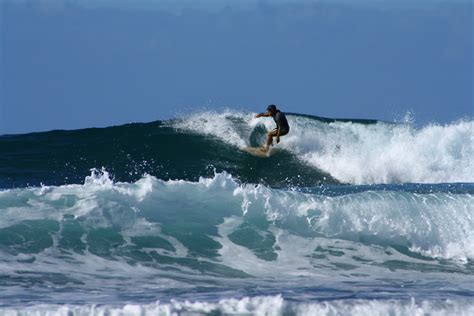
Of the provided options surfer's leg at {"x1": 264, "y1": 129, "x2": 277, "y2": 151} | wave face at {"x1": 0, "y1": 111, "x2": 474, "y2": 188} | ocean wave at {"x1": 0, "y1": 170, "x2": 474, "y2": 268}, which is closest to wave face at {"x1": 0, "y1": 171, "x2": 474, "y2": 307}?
ocean wave at {"x1": 0, "y1": 170, "x2": 474, "y2": 268}

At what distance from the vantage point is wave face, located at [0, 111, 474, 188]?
19.3 metres

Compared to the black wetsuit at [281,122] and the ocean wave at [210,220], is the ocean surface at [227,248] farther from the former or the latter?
the black wetsuit at [281,122]

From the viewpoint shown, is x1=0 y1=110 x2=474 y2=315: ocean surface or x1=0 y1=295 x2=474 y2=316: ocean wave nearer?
x1=0 y1=295 x2=474 y2=316: ocean wave

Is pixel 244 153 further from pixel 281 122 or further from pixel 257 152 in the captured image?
pixel 281 122

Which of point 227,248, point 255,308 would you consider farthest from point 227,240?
point 255,308

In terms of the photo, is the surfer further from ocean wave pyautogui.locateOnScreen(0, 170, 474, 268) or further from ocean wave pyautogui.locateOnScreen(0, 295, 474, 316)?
ocean wave pyautogui.locateOnScreen(0, 295, 474, 316)

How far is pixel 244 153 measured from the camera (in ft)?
66.0

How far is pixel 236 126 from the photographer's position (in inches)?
862

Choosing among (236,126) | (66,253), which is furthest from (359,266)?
(236,126)

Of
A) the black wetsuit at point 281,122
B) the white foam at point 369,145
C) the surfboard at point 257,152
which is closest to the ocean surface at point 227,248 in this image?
the surfboard at point 257,152

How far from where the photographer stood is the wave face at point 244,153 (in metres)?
19.3

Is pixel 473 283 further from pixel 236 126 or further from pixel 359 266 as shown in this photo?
pixel 236 126

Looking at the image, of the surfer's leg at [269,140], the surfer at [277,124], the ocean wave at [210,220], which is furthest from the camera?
the surfer's leg at [269,140]

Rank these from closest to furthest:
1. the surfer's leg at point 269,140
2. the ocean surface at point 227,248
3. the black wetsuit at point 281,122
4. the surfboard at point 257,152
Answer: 1. the ocean surface at point 227,248
2. the black wetsuit at point 281,122
3. the surfboard at point 257,152
4. the surfer's leg at point 269,140
